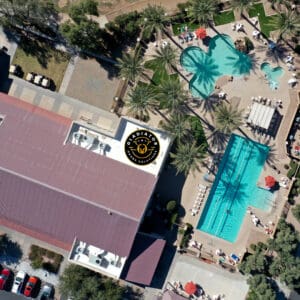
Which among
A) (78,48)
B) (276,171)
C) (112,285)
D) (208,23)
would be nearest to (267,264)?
(276,171)

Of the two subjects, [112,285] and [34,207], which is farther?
[112,285]

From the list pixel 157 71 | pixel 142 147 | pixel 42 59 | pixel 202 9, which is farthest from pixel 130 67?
pixel 42 59

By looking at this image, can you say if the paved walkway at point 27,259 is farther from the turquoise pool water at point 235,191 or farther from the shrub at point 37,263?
the turquoise pool water at point 235,191

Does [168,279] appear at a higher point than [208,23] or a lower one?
lower

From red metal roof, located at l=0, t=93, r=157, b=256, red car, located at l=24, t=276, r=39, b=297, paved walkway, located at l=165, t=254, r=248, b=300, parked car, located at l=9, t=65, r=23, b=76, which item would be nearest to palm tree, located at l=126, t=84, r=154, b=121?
red metal roof, located at l=0, t=93, r=157, b=256

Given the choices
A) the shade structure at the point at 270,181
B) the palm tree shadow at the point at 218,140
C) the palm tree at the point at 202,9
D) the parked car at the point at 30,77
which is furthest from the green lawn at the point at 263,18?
the parked car at the point at 30,77

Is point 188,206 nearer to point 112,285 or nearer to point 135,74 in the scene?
point 112,285
